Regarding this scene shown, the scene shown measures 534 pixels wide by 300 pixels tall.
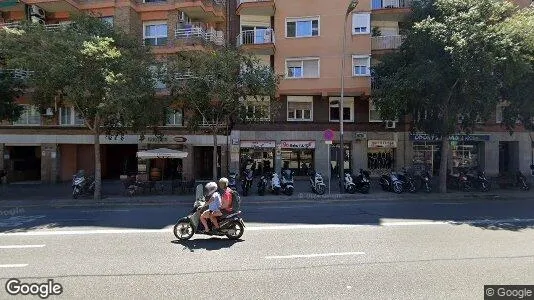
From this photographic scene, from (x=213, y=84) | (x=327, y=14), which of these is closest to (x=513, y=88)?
(x=327, y=14)

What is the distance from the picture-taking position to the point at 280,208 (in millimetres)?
13688

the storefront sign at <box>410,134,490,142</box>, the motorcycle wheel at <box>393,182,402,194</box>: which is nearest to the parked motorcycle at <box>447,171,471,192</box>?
the motorcycle wheel at <box>393,182,402,194</box>

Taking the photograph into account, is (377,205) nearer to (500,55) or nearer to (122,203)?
(500,55)

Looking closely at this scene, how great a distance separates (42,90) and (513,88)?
21195 millimetres

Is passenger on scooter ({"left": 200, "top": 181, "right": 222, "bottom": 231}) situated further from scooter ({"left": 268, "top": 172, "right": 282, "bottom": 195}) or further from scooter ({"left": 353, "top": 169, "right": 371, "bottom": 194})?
scooter ({"left": 353, "top": 169, "right": 371, "bottom": 194})

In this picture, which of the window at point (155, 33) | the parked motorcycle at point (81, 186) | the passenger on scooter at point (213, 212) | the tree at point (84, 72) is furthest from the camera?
the window at point (155, 33)

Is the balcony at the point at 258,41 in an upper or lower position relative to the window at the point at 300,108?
upper

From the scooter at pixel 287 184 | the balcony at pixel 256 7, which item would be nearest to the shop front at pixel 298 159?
the scooter at pixel 287 184

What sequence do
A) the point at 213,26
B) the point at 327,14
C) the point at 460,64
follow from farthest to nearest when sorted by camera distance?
the point at 213,26
the point at 327,14
the point at 460,64

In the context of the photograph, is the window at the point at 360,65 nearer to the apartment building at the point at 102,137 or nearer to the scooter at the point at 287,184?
the apartment building at the point at 102,137

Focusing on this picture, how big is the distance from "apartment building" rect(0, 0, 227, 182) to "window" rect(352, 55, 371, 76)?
30.7 feet

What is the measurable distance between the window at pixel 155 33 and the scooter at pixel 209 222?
19.1 meters

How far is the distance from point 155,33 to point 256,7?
23.9 ft

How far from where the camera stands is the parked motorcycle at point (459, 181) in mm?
18641
